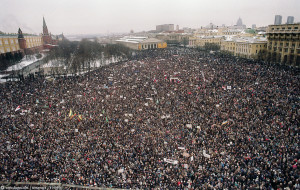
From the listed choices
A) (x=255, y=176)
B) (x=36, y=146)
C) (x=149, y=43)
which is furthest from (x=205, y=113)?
(x=149, y=43)

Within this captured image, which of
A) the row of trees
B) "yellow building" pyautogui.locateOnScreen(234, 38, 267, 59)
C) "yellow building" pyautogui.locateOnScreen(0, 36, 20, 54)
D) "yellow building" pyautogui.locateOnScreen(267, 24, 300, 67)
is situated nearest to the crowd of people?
"yellow building" pyautogui.locateOnScreen(267, 24, 300, 67)

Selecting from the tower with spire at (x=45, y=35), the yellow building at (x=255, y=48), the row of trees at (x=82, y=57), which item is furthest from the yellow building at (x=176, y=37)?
the tower with spire at (x=45, y=35)

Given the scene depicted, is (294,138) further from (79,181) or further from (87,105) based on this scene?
(87,105)

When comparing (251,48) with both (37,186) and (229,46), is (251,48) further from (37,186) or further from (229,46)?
(37,186)

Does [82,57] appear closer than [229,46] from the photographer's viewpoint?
Yes

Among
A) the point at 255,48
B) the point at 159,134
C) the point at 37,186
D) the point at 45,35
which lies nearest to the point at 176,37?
the point at 255,48

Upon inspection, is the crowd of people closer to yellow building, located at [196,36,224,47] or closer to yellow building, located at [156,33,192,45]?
yellow building, located at [196,36,224,47]

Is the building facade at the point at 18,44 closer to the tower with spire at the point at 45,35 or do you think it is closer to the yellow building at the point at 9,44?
the yellow building at the point at 9,44
